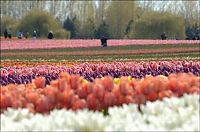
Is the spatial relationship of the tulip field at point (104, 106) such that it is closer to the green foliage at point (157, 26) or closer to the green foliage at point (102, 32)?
the green foliage at point (157, 26)

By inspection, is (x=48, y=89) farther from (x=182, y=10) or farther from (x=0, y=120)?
(x=182, y=10)

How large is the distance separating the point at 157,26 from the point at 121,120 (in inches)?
2061

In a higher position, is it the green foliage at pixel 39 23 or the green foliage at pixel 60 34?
the green foliage at pixel 39 23

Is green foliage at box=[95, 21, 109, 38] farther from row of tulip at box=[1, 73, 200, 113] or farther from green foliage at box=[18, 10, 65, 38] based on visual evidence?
row of tulip at box=[1, 73, 200, 113]

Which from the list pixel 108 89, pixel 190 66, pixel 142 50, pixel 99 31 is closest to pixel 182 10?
pixel 99 31

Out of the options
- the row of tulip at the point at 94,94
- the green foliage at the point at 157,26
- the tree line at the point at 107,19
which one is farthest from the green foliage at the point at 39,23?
the row of tulip at the point at 94,94

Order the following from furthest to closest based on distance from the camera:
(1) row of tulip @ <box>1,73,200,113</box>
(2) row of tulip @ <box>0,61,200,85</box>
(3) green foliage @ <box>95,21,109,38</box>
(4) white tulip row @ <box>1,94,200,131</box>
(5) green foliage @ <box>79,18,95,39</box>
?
(5) green foliage @ <box>79,18,95,39</box>, (3) green foliage @ <box>95,21,109,38</box>, (2) row of tulip @ <box>0,61,200,85</box>, (1) row of tulip @ <box>1,73,200,113</box>, (4) white tulip row @ <box>1,94,200,131</box>

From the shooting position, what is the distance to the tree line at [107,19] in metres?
56.8

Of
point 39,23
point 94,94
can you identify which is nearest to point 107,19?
point 39,23

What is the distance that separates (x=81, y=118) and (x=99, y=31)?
64220 millimetres

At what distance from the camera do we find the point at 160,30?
184 feet

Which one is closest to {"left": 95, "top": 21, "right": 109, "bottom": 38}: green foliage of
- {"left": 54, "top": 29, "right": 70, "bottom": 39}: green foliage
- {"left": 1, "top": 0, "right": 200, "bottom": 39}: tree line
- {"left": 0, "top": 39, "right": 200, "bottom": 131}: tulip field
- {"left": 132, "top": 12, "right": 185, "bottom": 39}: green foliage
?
{"left": 1, "top": 0, "right": 200, "bottom": 39}: tree line

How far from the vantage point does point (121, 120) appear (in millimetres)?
4027

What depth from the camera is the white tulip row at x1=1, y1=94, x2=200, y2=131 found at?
3.87 m
